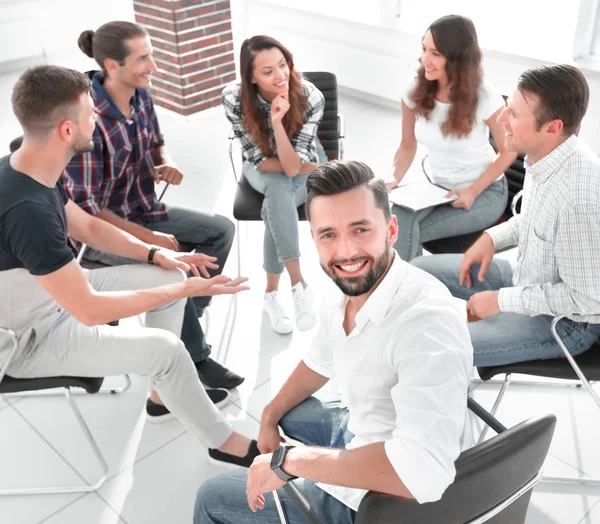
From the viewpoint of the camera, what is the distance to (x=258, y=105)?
10.4ft

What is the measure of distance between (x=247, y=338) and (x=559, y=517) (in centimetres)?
150

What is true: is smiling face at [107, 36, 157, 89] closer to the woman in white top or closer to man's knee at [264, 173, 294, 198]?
man's knee at [264, 173, 294, 198]

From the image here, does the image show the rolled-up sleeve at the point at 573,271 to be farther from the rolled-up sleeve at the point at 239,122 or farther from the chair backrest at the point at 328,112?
the chair backrest at the point at 328,112

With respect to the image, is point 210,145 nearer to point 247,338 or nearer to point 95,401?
point 247,338

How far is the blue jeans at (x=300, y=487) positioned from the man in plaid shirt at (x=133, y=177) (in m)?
0.94

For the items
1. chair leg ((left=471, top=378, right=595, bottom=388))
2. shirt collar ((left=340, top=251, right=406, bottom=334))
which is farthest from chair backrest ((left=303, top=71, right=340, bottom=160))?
shirt collar ((left=340, top=251, right=406, bottom=334))

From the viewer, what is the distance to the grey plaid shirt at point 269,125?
3164 millimetres

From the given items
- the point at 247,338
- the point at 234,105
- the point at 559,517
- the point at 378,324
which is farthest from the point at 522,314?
the point at 234,105

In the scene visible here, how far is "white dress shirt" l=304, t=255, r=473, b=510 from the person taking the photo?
4.26 ft

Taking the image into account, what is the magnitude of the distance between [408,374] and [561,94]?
3.83 ft

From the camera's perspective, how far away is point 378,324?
1546 mm

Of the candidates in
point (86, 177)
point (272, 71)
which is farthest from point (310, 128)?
point (86, 177)

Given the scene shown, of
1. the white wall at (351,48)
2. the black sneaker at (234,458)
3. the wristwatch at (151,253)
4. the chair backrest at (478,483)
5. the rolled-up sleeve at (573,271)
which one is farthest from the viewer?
the white wall at (351,48)

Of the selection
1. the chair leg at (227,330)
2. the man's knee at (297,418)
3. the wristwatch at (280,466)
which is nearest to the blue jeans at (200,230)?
the chair leg at (227,330)
